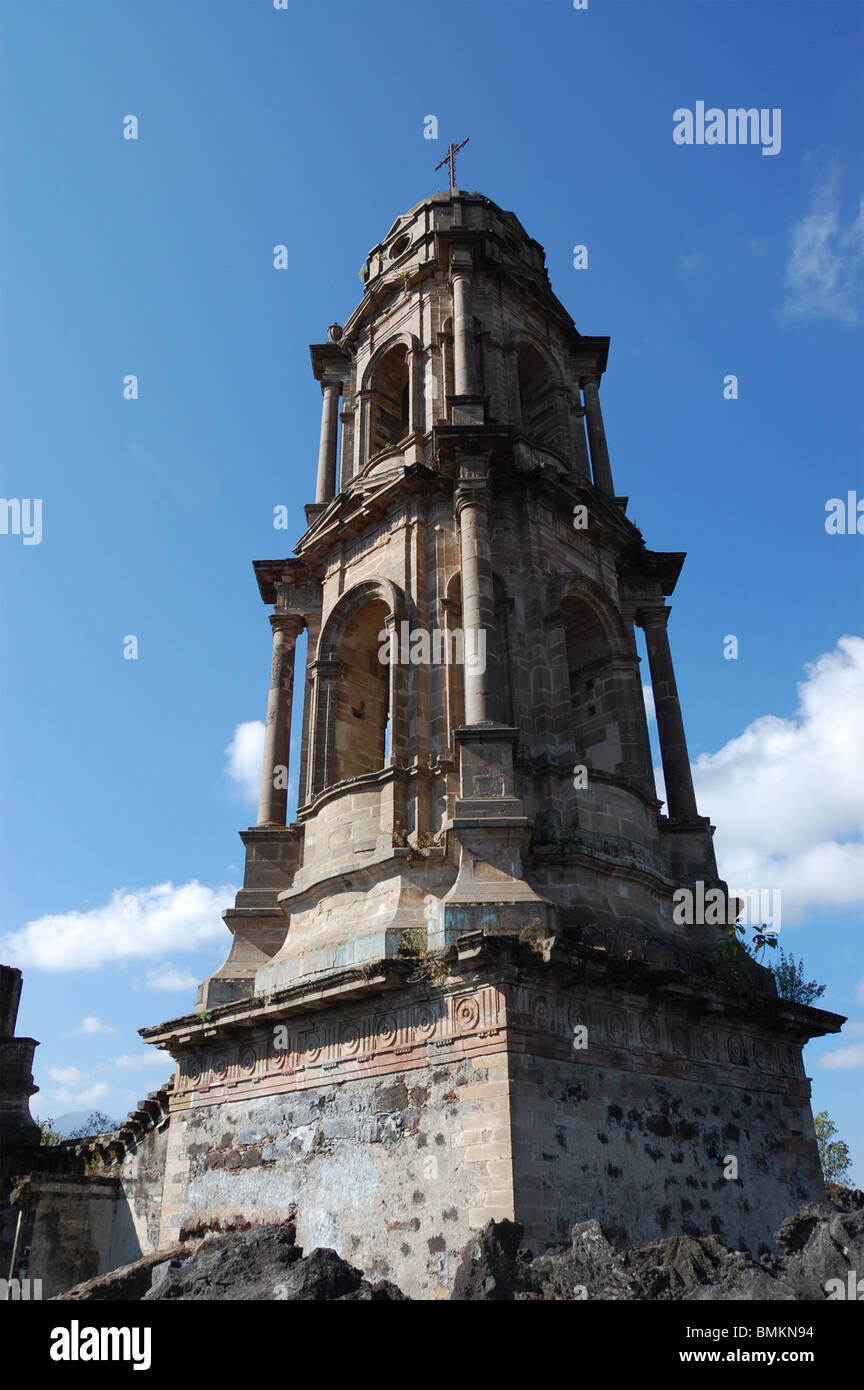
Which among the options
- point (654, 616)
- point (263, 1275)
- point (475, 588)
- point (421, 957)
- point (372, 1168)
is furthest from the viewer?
point (654, 616)

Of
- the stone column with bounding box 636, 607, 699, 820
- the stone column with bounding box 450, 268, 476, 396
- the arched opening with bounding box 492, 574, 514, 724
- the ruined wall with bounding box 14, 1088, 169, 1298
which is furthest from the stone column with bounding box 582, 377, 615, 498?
the ruined wall with bounding box 14, 1088, 169, 1298

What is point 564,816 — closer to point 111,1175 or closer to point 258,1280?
point 258,1280

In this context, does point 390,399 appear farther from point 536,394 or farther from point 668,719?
point 668,719

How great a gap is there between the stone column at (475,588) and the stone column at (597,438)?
4.59 meters

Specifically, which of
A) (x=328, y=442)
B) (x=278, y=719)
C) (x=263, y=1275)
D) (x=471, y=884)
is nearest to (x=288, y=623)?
(x=278, y=719)

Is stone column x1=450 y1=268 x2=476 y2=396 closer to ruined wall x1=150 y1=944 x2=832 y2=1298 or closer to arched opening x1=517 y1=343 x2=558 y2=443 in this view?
arched opening x1=517 y1=343 x2=558 y2=443

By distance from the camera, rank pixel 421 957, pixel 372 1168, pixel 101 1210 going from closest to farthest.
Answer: pixel 372 1168, pixel 421 957, pixel 101 1210

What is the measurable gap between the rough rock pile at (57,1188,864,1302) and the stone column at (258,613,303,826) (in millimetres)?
8041

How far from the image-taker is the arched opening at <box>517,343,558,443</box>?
19.8 meters

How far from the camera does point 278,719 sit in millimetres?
17562

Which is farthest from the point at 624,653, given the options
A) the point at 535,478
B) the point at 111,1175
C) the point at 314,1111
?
the point at 111,1175

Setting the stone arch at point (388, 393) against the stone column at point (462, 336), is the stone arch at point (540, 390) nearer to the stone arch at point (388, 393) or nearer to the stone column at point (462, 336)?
the stone column at point (462, 336)

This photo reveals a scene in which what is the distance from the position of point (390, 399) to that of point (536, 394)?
2.95 m
